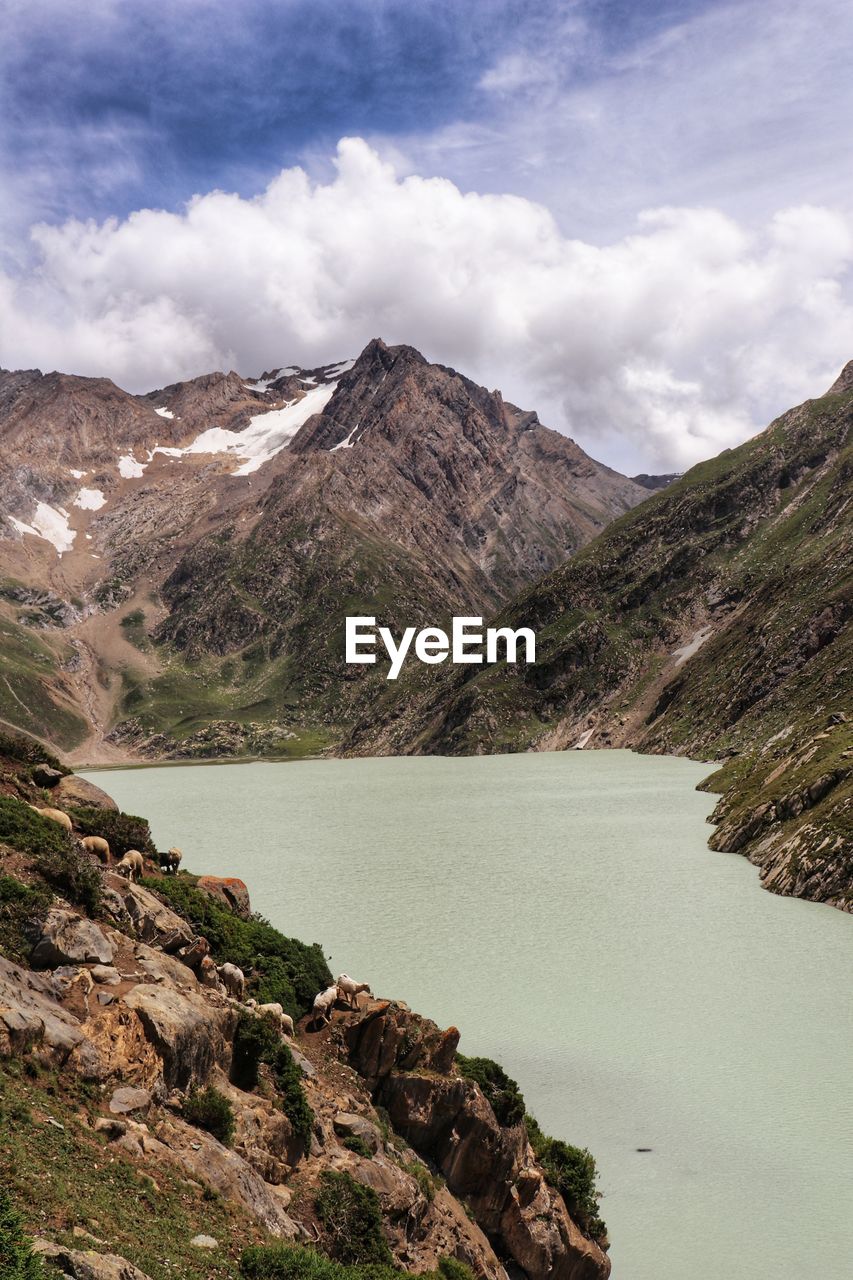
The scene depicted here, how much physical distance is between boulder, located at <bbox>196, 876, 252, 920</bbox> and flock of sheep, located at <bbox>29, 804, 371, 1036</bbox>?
10.7 feet

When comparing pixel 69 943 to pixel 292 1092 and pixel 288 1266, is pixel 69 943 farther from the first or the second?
pixel 288 1266

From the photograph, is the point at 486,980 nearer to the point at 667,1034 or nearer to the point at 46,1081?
the point at 667,1034

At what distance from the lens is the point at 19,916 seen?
17.1m

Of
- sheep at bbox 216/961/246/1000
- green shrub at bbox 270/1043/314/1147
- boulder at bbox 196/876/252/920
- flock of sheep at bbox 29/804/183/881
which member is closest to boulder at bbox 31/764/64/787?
flock of sheep at bbox 29/804/183/881

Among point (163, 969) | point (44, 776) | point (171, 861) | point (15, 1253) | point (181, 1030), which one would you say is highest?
point (44, 776)

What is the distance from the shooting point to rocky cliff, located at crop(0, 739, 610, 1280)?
492 inches

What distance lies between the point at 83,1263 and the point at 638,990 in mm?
29720

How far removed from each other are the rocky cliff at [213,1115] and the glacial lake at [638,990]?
11.2 ft

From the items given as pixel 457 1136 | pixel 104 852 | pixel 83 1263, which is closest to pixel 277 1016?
pixel 457 1136

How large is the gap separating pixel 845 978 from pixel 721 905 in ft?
42.1

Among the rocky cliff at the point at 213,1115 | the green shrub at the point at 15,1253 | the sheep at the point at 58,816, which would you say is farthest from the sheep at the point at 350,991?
the green shrub at the point at 15,1253

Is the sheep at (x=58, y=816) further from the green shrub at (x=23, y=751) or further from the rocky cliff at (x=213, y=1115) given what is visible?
the green shrub at (x=23, y=751)

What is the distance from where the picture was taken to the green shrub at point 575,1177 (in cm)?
2227

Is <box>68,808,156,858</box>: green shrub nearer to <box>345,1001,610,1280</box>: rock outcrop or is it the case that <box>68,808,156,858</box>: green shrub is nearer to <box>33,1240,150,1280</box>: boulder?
<box>345,1001,610,1280</box>: rock outcrop
